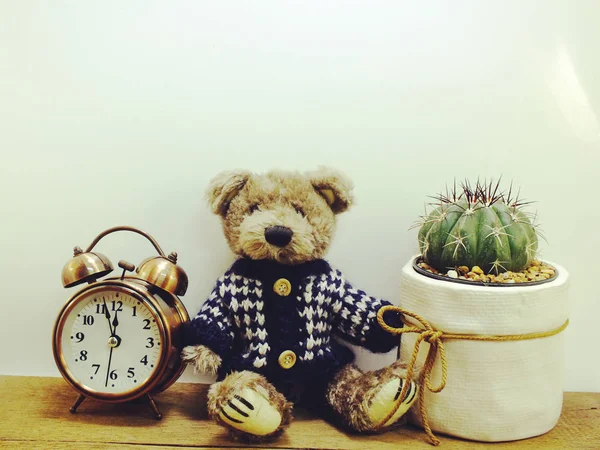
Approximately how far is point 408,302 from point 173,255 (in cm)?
44

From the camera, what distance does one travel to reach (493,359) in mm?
863

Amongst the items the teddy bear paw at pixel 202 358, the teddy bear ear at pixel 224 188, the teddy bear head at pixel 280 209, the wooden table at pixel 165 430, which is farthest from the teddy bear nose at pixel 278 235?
the wooden table at pixel 165 430

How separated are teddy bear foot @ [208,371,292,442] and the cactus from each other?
14.5 inches

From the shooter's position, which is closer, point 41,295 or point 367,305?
point 367,305

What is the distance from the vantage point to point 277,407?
87 cm

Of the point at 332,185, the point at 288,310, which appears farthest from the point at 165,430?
the point at 332,185

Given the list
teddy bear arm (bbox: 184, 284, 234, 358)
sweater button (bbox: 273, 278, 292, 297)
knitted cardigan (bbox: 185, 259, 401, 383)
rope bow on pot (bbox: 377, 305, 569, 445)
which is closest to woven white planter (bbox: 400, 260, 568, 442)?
rope bow on pot (bbox: 377, 305, 569, 445)

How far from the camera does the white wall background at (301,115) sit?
3.55 ft

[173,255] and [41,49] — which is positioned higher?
[41,49]

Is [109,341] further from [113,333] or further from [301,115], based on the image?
[301,115]

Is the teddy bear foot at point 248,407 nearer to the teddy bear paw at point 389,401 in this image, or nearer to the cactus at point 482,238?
the teddy bear paw at point 389,401

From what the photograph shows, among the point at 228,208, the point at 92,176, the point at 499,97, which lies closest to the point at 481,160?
the point at 499,97

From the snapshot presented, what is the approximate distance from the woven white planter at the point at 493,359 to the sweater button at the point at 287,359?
0.23m

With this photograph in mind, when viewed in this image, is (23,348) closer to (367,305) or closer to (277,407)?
(277,407)
